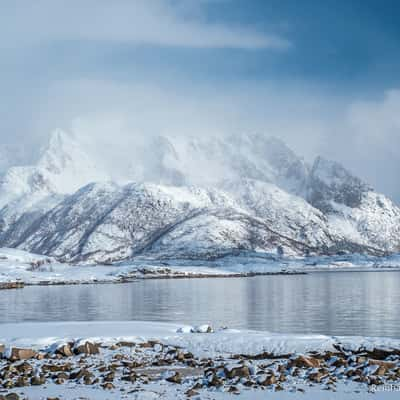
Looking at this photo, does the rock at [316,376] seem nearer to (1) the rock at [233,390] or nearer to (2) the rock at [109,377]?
(1) the rock at [233,390]

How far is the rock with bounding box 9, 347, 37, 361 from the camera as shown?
96.1ft

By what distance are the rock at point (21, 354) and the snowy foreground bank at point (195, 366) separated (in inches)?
0.6

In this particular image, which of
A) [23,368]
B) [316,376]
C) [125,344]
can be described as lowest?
[125,344]

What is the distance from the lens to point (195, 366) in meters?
27.6

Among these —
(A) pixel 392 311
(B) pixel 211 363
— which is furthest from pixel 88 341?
(A) pixel 392 311

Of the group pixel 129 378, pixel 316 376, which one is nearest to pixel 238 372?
pixel 316 376

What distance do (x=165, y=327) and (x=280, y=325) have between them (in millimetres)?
16927

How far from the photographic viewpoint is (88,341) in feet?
107

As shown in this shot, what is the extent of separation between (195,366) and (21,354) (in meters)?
8.98

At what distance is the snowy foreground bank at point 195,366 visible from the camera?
22.2m

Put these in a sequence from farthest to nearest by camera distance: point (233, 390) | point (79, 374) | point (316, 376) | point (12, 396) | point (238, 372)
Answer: point (79, 374) → point (238, 372) → point (316, 376) → point (233, 390) → point (12, 396)

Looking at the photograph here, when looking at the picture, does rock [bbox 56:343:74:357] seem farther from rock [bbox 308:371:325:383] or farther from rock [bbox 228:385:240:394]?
rock [bbox 308:371:325:383]

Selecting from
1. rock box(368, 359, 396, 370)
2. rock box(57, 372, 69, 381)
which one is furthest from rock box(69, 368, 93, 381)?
rock box(368, 359, 396, 370)

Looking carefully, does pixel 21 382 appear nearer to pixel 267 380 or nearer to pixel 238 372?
pixel 238 372
